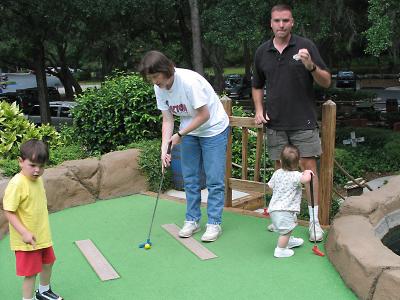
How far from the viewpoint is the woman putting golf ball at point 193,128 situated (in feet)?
11.7

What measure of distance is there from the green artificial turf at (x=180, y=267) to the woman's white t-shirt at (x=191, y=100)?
0.90m

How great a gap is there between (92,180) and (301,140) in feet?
8.27

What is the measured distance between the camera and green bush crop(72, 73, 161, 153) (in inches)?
249

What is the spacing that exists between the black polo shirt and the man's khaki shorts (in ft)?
0.15

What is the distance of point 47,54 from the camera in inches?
1129

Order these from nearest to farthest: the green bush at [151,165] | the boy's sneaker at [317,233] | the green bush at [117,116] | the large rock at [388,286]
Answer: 1. the large rock at [388,286]
2. the boy's sneaker at [317,233]
3. the green bush at [151,165]
4. the green bush at [117,116]

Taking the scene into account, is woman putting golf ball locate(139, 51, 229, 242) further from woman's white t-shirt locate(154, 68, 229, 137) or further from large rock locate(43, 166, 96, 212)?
large rock locate(43, 166, 96, 212)

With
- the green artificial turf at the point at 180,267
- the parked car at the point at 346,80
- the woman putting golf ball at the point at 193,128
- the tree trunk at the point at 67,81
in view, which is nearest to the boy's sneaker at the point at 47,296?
the green artificial turf at the point at 180,267

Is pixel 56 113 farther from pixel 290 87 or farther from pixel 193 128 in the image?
pixel 290 87

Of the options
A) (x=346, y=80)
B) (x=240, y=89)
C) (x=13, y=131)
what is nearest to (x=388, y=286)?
(x=13, y=131)

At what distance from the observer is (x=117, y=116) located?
634cm

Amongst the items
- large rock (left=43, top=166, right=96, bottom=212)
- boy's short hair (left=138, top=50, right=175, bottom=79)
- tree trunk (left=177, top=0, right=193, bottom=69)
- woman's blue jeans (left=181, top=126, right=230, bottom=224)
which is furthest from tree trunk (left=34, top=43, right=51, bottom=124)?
boy's short hair (left=138, top=50, right=175, bottom=79)

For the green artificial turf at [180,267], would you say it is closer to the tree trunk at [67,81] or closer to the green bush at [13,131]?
the green bush at [13,131]

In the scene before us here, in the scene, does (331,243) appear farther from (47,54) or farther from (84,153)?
(47,54)
